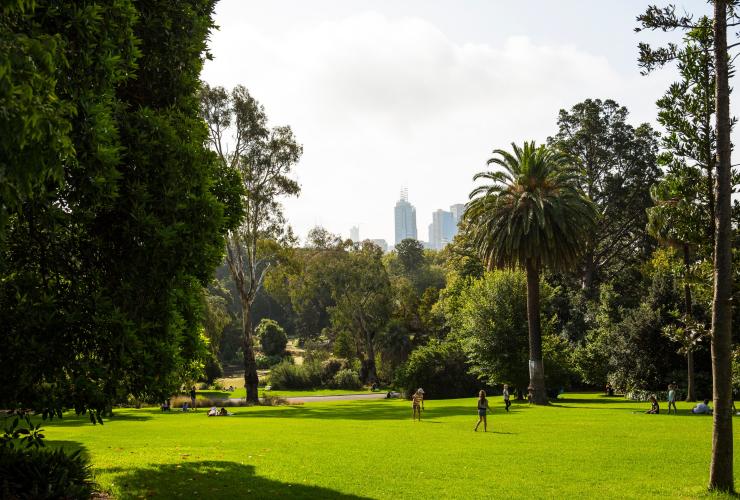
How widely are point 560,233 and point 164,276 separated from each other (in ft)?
96.3

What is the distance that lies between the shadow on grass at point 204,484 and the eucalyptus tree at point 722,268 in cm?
719

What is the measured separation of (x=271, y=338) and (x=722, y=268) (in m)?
76.7

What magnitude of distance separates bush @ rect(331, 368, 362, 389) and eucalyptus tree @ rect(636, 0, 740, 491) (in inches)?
2128

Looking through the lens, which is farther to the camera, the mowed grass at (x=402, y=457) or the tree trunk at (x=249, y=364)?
the tree trunk at (x=249, y=364)

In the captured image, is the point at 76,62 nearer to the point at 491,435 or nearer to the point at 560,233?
the point at 491,435

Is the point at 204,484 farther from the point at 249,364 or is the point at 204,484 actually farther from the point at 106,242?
the point at 249,364

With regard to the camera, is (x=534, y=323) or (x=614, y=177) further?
(x=614, y=177)

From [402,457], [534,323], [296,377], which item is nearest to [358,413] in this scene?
[534,323]

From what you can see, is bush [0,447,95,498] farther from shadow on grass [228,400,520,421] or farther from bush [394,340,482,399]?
bush [394,340,482,399]

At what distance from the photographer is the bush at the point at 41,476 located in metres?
10.5

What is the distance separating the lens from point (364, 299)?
2697 inches

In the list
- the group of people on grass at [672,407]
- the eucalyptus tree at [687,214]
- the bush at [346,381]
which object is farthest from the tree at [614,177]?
the eucalyptus tree at [687,214]

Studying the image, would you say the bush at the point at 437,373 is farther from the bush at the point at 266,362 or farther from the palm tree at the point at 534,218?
the bush at the point at 266,362

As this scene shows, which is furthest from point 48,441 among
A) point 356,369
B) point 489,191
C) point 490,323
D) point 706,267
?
point 356,369
